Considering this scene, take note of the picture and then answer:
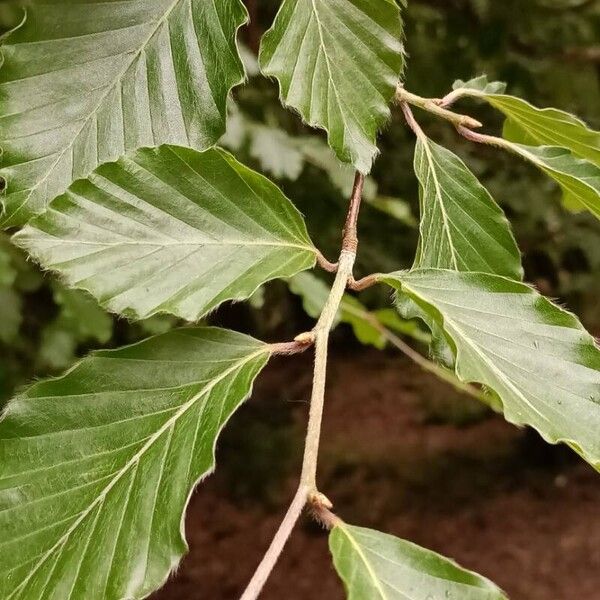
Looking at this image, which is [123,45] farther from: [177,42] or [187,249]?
[187,249]

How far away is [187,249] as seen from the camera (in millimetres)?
495

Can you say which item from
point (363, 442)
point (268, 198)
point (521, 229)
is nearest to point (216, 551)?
point (363, 442)

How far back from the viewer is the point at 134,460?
45 cm

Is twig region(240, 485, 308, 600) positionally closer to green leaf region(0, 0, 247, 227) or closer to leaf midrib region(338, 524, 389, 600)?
leaf midrib region(338, 524, 389, 600)

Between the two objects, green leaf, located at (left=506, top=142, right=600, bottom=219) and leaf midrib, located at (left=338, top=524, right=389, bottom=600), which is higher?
green leaf, located at (left=506, top=142, right=600, bottom=219)

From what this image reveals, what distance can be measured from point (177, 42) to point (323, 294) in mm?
839

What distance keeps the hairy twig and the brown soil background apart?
2.07 metres

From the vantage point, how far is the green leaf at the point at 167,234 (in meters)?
0.46

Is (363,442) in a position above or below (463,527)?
above

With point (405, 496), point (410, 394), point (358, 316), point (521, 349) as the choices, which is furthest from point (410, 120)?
point (410, 394)

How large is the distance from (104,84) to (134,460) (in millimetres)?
271

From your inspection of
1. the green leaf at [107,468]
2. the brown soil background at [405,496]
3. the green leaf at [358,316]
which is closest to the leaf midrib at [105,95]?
the green leaf at [107,468]

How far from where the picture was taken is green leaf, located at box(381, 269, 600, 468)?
1.49ft

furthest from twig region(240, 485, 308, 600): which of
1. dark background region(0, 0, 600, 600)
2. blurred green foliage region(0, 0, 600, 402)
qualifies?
dark background region(0, 0, 600, 600)
